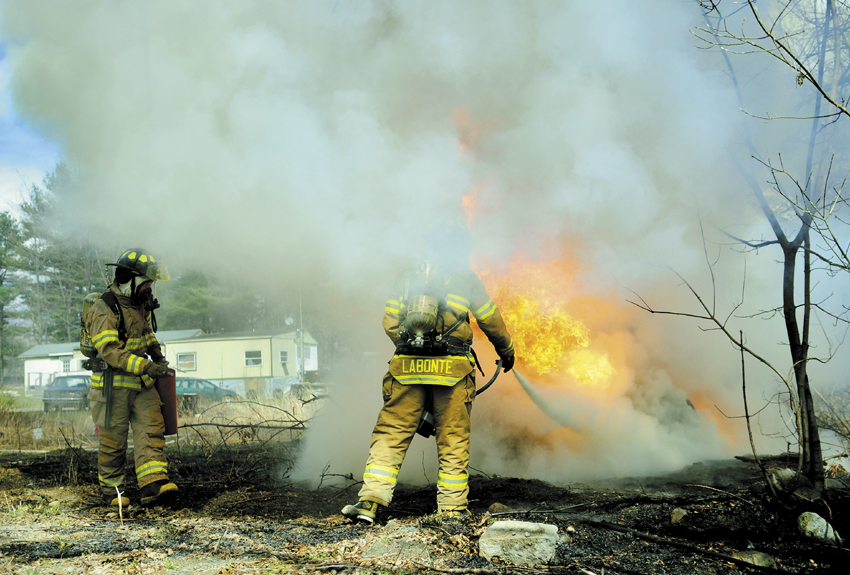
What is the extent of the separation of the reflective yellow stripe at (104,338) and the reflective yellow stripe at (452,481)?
283cm

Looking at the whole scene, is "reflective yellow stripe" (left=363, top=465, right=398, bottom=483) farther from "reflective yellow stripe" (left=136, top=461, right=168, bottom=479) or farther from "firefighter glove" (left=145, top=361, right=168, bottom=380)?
"firefighter glove" (left=145, top=361, right=168, bottom=380)

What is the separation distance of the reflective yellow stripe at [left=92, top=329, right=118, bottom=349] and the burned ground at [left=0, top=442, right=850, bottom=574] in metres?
1.24

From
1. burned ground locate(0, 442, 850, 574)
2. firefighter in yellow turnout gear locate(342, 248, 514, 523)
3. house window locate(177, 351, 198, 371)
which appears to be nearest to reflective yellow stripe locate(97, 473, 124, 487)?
burned ground locate(0, 442, 850, 574)

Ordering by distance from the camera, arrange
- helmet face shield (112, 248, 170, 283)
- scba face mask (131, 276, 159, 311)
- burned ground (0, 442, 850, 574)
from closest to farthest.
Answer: burned ground (0, 442, 850, 574) → helmet face shield (112, 248, 170, 283) → scba face mask (131, 276, 159, 311)

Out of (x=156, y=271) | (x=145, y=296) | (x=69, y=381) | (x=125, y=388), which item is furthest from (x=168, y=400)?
(x=69, y=381)

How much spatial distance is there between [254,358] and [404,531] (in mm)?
23456

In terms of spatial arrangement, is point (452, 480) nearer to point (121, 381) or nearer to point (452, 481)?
point (452, 481)

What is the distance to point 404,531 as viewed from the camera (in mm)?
2986

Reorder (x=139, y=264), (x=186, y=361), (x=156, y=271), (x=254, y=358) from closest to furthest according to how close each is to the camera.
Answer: (x=139, y=264) < (x=156, y=271) < (x=254, y=358) < (x=186, y=361)

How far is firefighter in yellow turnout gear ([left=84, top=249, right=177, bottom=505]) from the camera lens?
433 cm

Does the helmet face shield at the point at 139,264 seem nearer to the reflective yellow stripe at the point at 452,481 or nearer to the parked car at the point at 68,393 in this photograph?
the reflective yellow stripe at the point at 452,481

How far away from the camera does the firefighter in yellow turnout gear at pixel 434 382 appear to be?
3.55 m

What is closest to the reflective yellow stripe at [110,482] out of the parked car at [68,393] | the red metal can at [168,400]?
the red metal can at [168,400]

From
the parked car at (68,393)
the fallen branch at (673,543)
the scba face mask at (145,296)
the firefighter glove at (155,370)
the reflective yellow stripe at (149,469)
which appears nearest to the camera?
the fallen branch at (673,543)
